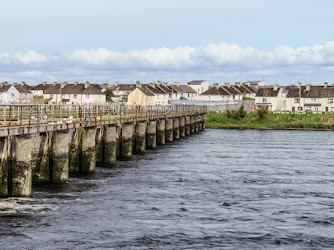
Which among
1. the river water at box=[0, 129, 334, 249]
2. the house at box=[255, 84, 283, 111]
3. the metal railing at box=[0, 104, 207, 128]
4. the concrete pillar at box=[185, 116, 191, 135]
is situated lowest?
the river water at box=[0, 129, 334, 249]

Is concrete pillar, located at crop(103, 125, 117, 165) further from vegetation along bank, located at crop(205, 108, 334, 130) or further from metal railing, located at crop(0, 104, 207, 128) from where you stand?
vegetation along bank, located at crop(205, 108, 334, 130)

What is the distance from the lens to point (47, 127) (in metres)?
31.1

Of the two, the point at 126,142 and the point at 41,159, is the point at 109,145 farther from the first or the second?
the point at 41,159

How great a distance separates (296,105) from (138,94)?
43886 mm

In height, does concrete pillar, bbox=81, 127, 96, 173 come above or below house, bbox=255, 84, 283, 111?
below

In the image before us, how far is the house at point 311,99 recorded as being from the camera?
138m

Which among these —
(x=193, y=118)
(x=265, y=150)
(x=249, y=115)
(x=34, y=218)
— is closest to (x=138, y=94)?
(x=249, y=115)

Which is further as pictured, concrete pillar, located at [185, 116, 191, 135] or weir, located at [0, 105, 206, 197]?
concrete pillar, located at [185, 116, 191, 135]

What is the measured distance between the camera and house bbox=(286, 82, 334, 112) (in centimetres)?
13850

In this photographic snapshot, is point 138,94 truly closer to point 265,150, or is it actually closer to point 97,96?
point 97,96

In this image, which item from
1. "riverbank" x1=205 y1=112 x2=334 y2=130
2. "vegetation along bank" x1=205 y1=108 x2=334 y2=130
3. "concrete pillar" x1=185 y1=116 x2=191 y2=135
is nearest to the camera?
"concrete pillar" x1=185 y1=116 x2=191 y2=135

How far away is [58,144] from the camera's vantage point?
107 ft

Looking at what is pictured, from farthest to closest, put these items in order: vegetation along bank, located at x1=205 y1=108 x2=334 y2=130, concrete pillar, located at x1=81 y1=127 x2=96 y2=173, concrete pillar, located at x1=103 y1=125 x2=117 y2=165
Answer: vegetation along bank, located at x1=205 y1=108 x2=334 y2=130
concrete pillar, located at x1=103 y1=125 x2=117 y2=165
concrete pillar, located at x1=81 y1=127 x2=96 y2=173

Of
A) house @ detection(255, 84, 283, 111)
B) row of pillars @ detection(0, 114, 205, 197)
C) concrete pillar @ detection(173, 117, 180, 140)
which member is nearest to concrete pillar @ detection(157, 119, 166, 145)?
row of pillars @ detection(0, 114, 205, 197)
